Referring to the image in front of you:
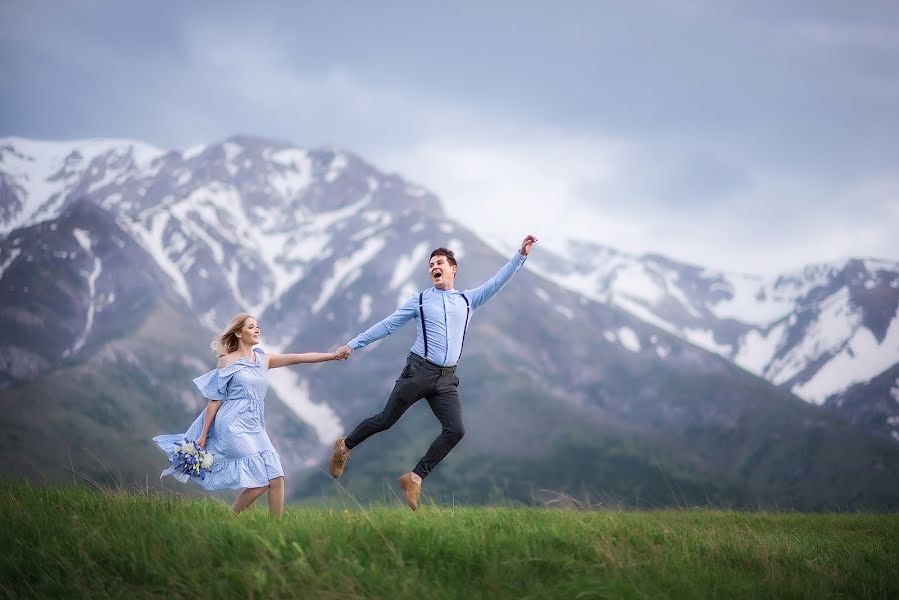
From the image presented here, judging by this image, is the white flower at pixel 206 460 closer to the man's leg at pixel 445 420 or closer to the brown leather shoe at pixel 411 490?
the brown leather shoe at pixel 411 490

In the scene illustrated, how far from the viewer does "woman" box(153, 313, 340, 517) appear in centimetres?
1075

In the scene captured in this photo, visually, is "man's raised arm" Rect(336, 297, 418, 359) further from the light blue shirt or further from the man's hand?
the man's hand

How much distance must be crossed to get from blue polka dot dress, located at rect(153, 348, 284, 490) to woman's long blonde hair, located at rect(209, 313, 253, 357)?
0.30m

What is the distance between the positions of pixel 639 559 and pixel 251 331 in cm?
584

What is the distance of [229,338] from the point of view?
11.4 metres

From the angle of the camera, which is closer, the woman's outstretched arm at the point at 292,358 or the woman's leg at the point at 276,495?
the woman's leg at the point at 276,495

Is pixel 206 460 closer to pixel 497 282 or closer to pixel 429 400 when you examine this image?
pixel 429 400

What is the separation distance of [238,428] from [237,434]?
0.37 feet

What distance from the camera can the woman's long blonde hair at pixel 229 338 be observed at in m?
11.2

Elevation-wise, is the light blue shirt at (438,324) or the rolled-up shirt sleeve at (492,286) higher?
the rolled-up shirt sleeve at (492,286)

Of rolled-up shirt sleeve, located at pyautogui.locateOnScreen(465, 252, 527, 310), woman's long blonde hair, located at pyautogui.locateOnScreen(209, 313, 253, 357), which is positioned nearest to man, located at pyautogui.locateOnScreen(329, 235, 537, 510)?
rolled-up shirt sleeve, located at pyautogui.locateOnScreen(465, 252, 527, 310)

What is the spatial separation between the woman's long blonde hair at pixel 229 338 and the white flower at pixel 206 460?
4.54ft

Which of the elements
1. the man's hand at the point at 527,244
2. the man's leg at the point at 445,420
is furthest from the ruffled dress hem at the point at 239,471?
the man's hand at the point at 527,244

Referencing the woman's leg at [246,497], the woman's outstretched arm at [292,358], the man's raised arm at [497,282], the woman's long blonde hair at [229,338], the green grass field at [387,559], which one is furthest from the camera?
the man's raised arm at [497,282]
